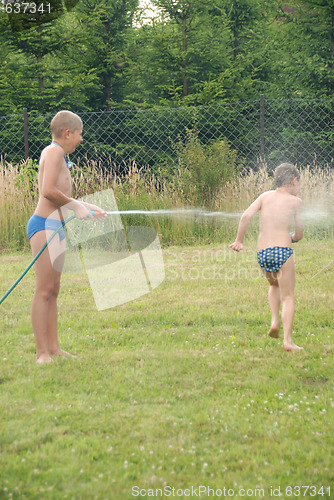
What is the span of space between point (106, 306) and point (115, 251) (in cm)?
273

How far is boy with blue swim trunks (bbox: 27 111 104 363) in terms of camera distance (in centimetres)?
383

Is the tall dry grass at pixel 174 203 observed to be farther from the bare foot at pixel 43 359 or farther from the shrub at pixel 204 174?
the bare foot at pixel 43 359

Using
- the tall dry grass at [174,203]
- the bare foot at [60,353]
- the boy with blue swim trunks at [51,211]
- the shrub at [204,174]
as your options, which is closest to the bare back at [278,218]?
the boy with blue swim trunks at [51,211]

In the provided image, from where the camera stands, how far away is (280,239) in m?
4.27

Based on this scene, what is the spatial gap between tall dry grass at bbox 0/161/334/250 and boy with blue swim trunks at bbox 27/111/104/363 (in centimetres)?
479

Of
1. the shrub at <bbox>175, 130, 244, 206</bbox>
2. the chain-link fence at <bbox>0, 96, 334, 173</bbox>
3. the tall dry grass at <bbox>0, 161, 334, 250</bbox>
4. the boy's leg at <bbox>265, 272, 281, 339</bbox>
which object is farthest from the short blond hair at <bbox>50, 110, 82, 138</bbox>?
the chain-link fence at <bbox>0, 96, 334, 173</bbox>

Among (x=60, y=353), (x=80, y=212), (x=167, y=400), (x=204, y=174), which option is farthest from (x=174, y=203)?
(x=167, y=400)

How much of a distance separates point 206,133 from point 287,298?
451 inches

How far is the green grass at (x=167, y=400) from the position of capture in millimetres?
2543

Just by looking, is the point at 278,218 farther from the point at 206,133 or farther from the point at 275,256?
the point at 206,133

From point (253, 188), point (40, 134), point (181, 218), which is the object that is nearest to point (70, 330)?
point (181, 218)

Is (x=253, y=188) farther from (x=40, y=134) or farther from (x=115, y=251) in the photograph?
(x=40, y=134)

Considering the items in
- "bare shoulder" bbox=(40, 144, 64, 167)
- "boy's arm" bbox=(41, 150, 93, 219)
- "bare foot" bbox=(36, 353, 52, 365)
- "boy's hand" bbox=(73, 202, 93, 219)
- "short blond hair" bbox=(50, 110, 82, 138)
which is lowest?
"bare foot" bbox=(36, 353, 52, 365)

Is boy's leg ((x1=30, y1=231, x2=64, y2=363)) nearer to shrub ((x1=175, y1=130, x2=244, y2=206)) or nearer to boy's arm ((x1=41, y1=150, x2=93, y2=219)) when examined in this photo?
boy's arm ((x1=41, y1=150, x2=93, y2=219))
